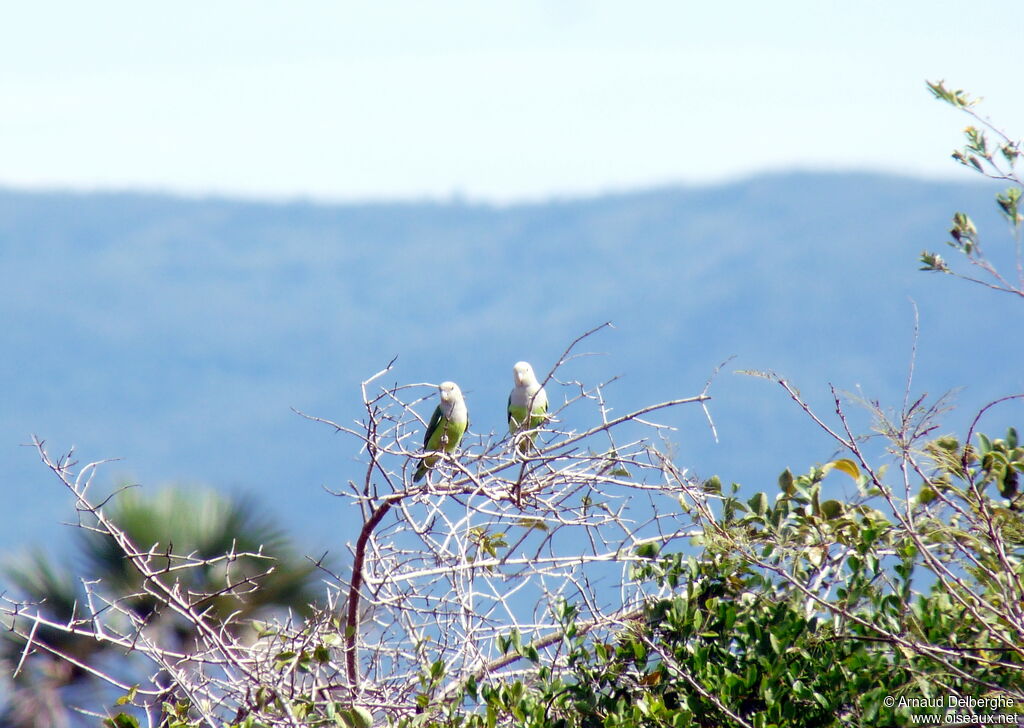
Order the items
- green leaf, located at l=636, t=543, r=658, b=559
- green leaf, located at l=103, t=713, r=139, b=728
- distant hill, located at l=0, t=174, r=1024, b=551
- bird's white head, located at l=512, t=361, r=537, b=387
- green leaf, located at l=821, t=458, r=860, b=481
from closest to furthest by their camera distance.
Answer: green leaf, located at l=103, t=713, r=139, b=728 → green leaf, located at l=636, t=543, r=658, b=559 → green leaf, located at l=821, t=458, r=860, b=481 → bird's white head, located at l=512, t=361, r=537, b=387 → distant hill, located at l=0, t=174, r=1024, b=551

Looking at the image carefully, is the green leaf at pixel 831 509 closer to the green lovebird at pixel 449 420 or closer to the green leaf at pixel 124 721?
the green leaf at pixel 124 721

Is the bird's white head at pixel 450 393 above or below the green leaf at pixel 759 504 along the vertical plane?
below

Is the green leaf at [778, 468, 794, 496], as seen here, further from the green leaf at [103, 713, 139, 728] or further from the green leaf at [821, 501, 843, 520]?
the green leaf at [103, 713, 139, 728]

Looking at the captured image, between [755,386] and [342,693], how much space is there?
36.1m

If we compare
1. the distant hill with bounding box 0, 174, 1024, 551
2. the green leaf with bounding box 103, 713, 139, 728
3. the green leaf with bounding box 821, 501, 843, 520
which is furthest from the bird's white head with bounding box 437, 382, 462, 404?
the distant hill with bounding box 0, 174, 1024, 551

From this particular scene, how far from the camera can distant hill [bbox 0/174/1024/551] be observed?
135 ft

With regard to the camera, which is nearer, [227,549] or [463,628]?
→ [463,628]

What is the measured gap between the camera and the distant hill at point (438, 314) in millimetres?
41000

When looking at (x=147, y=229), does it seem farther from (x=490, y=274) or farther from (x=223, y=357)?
(x=490, y=274)

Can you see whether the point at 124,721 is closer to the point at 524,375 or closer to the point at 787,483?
A: the point at 787,483

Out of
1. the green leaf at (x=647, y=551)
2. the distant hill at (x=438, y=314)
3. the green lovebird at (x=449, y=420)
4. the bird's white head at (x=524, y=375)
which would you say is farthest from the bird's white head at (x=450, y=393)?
the distant hill at (x=438, y=314)

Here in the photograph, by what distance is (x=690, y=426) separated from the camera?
1593 inches

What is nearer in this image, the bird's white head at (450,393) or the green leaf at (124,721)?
the green leaf at (124,721)

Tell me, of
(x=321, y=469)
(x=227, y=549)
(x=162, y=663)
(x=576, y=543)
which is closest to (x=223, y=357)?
(x=321, y=469)
